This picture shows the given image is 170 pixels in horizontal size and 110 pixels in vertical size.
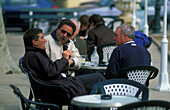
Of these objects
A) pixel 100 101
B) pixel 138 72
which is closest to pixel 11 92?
pixel 138 72

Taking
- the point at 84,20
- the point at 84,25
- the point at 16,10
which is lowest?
the point at 16,10

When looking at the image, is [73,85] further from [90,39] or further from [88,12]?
[88,12]

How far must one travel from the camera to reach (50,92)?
562 cm

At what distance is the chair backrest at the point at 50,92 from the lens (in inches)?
A: 220

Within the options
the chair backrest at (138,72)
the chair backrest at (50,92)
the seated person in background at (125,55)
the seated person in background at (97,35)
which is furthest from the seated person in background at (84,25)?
the chair backrest at (50,92)

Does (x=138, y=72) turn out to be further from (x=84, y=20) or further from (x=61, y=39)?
(x=84, y=20)

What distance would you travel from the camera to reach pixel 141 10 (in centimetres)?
2408

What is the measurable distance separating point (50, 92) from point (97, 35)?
398 centimetres

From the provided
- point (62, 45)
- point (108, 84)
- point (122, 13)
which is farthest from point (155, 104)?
point (122, 13)

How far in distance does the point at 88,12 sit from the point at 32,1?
2.77 metres

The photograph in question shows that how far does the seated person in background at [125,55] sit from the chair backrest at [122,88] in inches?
39.4

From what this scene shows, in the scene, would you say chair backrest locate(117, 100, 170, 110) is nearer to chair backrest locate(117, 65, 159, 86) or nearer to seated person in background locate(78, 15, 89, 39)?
chair backrest locate(117, 65, 159, 86)

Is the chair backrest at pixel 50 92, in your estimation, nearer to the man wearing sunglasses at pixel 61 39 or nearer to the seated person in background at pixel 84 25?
the man wearing sunglasses at pixel 61 39

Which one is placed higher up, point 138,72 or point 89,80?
point 138,72
